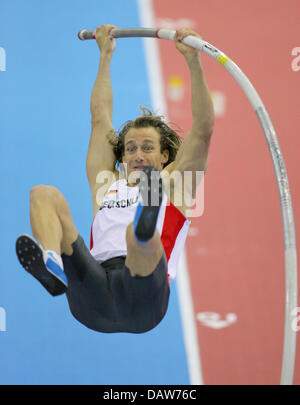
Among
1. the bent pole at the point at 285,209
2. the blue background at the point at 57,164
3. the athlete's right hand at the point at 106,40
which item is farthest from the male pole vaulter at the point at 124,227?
the blue background at the point at 57,164

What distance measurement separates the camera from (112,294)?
125 inches

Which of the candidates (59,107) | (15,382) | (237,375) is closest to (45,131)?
(59,107)

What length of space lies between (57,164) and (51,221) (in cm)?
289

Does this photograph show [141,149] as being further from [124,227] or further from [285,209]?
[285,209]

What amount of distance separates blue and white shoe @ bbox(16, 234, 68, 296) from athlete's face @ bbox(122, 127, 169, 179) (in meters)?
1.02

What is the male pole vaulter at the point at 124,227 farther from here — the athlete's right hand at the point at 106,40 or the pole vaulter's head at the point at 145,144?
the athlete's right hand at the point at 106,40

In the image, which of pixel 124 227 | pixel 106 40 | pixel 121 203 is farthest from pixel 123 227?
pixel 106 40

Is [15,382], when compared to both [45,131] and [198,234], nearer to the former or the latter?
[198,234]

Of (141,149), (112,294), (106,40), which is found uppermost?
(106,40)

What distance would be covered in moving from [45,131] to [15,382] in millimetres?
2485

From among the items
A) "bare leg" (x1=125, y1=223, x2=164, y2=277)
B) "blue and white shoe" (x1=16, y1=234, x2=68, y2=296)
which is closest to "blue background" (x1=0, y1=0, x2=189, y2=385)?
"bare leg" (x1=125, y1=223, x2=164, y2=277)

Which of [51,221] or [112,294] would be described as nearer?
[51,221]

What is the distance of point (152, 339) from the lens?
4914 millimetres

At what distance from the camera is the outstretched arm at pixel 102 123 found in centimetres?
387
